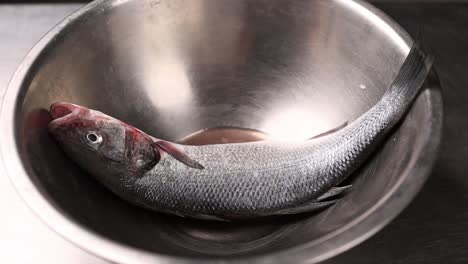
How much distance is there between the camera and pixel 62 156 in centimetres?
82

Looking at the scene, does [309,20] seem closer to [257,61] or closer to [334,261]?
[257,61]

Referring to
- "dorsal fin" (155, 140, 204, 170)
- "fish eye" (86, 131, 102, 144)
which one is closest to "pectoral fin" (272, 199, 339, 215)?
"dorsal fin" (155, 140, 204, 170)

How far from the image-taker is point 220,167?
87cm

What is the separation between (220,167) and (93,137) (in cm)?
22

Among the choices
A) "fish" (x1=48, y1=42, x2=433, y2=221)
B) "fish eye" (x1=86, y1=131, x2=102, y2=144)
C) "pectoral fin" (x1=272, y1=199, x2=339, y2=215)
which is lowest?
"pectoral fin" (x1=272, y1=199, x2=339, y2=215)

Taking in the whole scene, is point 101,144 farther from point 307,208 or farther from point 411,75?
point 411,75

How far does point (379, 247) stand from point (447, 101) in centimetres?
43

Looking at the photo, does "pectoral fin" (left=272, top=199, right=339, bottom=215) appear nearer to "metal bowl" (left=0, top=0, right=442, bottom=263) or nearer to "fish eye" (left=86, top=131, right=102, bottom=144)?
"metal bowl" (left=0, top=0, right=442, bottom=263)

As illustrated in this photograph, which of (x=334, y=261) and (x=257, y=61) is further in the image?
(x=257, y=61)

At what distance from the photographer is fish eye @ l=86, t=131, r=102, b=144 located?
817 millimetres

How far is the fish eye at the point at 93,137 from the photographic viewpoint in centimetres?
82

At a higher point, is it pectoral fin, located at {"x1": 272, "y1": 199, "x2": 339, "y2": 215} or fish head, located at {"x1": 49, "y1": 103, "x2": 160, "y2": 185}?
fish head, located at {"x1": 49, "y1": 103, "x2": 160, "y2": 185}

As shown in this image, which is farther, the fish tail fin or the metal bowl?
the fish tail fin

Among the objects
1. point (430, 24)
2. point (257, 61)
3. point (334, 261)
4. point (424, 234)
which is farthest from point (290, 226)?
point (430, 24)
